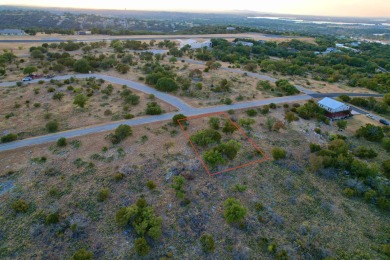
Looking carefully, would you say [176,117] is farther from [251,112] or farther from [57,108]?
[57,108]

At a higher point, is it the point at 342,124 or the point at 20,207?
the point at 342,124

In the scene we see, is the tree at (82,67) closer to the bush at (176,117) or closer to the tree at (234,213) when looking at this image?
the bush at (176,117)

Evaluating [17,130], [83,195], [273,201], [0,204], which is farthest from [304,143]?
[17,130]

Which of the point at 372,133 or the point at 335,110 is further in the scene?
the point at 335,110

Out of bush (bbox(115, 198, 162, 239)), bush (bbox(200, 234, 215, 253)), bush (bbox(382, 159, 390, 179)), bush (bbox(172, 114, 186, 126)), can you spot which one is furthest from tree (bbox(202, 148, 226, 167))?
bush (bbox(382, 159, 390, 179))

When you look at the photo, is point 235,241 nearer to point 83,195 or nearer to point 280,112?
point 83,195

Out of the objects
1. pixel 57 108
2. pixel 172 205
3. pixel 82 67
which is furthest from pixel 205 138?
pixel 82 67

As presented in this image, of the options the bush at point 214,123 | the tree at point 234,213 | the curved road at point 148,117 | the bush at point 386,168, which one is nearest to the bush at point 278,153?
the bush at point 214,123
